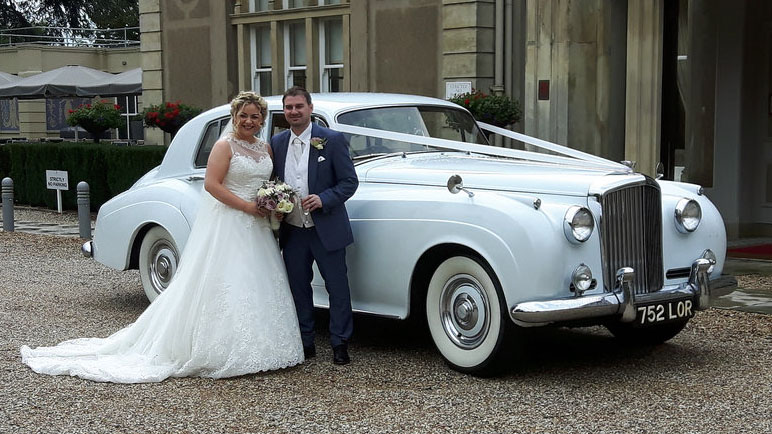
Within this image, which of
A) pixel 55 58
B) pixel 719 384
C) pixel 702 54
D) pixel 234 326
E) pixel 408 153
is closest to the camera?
pixel 719 384

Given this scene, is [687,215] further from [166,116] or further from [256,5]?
[256,5]

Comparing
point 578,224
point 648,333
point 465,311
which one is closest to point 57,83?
point 648,333

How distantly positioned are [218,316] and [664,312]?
8.56 ft

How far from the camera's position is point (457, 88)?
15906mm

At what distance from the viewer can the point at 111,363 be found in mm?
6527

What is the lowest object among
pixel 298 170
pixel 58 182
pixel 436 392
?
pixel 436 392

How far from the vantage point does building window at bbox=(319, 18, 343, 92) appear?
1873 centimetres

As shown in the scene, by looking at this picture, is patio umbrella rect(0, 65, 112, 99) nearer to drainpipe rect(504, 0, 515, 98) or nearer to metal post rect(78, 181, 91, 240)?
metal post rect(78, 181, 91, 240)

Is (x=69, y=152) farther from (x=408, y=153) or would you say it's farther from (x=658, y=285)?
(x=658, y=285)

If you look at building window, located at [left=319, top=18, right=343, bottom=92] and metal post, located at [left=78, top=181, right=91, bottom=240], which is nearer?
metal post, located at [left=78, top=181, right=91, bottom=240]

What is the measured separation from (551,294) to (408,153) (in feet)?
6.10

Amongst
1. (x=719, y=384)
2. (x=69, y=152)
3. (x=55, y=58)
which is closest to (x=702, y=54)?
(x=719, y=384)

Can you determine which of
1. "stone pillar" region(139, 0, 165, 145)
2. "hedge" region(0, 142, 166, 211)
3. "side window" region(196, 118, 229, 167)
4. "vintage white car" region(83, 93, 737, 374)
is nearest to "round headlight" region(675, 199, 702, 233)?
"vintage white car" region(83, 93, 737, 374)

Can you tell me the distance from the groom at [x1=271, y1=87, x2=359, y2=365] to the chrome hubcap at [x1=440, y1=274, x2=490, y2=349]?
2.14ft
